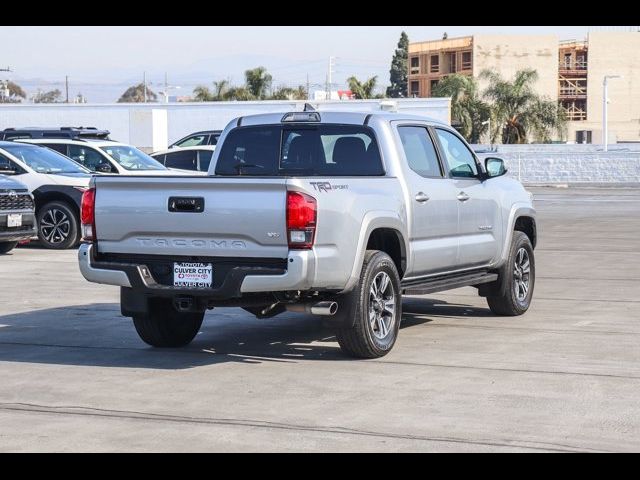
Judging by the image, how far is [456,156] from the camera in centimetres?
1191

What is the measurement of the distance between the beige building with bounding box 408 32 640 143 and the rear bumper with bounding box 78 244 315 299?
93.3 meters

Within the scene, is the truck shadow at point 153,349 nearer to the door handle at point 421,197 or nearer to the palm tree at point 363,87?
the door handle at point 421,197

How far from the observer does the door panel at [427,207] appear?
35.2 ft

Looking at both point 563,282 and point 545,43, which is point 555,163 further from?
point 545,43

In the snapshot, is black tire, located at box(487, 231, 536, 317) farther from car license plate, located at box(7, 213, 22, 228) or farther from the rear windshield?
car license plate, located at box(7, 213, 22, 228)

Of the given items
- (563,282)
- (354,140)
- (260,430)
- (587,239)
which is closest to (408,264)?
(354,140)

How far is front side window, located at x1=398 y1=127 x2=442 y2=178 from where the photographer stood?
1102 centimetres

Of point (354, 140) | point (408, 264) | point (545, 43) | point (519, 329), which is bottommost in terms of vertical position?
point (519, 329)

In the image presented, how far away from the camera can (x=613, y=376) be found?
917 centimetres

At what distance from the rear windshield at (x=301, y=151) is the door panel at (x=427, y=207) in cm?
41

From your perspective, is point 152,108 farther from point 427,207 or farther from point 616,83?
point 616,83

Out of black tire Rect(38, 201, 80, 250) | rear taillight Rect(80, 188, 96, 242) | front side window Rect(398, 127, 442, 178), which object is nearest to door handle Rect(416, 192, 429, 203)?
front side window Rect(398, 127, 442, 178)

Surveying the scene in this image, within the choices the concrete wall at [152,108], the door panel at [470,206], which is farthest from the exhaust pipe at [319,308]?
the concrete wall at [152,108]
